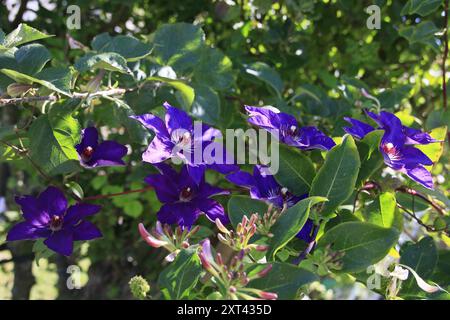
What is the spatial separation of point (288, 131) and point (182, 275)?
29cm

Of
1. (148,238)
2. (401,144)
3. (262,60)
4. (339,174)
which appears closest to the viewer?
(148,238)

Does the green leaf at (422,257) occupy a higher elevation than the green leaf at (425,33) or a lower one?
lower

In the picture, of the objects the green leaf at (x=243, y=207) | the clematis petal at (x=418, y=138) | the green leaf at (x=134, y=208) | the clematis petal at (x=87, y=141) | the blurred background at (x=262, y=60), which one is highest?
the clematis petal at (x=418, y=138)

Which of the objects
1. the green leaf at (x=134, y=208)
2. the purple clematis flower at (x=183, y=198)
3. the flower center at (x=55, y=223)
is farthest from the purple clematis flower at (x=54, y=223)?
the green leaf at (x=134, y=208)

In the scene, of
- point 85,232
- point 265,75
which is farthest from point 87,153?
point 265,75

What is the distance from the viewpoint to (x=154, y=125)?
90 centimetres

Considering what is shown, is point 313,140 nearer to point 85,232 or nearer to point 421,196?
point 421,196

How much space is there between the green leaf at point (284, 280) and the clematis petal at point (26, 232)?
352 mm

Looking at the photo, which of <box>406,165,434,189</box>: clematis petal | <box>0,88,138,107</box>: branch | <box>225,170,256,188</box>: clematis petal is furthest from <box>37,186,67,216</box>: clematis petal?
<box>406,165,434,189</box>: clematis petal

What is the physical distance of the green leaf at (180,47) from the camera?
116 cm

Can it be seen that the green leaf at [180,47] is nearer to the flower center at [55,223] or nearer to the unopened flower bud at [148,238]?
the flower center at [55,223]

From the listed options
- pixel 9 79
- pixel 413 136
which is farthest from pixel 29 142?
pixel 413 136

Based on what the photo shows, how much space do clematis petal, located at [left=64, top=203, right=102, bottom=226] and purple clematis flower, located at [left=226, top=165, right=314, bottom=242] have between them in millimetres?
223

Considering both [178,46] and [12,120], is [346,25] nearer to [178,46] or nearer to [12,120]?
[178,46]
